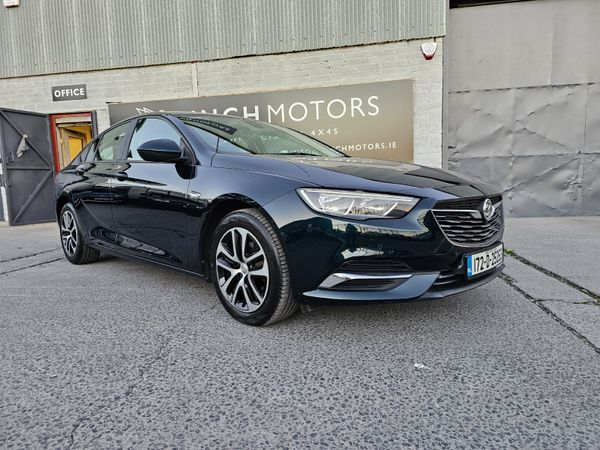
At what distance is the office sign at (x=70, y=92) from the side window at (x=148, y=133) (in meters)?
6.15

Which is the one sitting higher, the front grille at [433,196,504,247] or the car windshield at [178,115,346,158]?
the car windshield at [178,115,346,158]

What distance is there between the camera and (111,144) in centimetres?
373

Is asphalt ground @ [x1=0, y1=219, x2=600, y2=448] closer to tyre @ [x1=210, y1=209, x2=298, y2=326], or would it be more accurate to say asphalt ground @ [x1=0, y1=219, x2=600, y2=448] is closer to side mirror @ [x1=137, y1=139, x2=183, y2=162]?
tyre @ [x1=210, y1=209, x2=298, y2=326]

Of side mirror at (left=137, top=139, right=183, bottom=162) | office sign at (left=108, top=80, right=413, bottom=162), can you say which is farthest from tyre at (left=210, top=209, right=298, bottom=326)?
office sign at (left=108, top=80, right=413, bottom=162)

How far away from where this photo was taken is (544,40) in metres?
7.17

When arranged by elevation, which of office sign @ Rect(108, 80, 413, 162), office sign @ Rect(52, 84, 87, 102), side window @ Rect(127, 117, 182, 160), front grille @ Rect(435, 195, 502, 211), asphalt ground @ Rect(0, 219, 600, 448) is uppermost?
office sign @ Rect(52, 84, 87, 102)

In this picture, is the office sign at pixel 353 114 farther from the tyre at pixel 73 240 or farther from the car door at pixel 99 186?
the tyre at pixel 73 240

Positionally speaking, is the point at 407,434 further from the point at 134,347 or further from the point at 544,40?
the point at 544,40

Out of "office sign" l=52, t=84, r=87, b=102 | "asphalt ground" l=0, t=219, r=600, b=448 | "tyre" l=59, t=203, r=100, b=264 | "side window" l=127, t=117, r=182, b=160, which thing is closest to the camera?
"asphalt ground" l=0, t=219, r=600, b=448

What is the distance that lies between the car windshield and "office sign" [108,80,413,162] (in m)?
4.13

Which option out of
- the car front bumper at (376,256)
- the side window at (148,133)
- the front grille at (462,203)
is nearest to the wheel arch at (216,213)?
the car front bumper at (376,256)

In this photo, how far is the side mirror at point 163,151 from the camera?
2.59 metres

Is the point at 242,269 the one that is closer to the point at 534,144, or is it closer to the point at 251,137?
the point at 251,137

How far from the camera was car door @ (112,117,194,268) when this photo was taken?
2.68 meters
